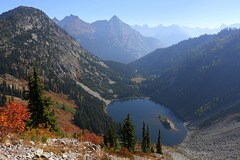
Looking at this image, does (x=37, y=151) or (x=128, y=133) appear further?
(x=128, y=133)

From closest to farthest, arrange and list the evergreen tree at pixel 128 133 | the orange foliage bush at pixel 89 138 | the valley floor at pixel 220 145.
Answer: the orange foliage bush at pixel 89 138, the evergreen tree at pixel 128 133, the valley floor at pixel 220 145

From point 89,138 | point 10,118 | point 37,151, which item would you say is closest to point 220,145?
point 89,138

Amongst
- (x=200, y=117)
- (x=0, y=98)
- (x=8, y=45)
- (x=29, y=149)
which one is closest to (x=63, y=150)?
(x=29, y=149)

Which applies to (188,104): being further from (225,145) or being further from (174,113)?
(225,145)

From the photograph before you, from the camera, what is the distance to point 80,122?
380 feet

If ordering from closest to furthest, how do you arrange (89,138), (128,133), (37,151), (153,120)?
(37,151) → (89,138) → (128,133) → (153,120)

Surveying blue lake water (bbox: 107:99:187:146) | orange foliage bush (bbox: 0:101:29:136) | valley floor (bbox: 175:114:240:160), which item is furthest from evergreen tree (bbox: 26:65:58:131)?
blue lake water (bbox: 107:99:187:146)

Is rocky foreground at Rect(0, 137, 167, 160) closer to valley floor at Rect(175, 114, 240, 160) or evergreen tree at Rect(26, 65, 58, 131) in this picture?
evergreen tree at Rect(26, 65, 58, 131)

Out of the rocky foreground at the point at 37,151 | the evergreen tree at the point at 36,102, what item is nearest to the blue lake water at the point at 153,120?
the evergreen tree at the point at 36,102

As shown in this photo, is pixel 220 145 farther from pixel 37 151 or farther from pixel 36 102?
pixel 37 151

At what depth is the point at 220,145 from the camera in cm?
8225

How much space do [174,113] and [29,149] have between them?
198 metres

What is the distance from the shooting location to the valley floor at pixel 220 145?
7012cm

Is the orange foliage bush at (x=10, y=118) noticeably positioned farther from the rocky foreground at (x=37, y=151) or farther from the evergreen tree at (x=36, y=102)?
the evergreen tree at (x=36, y=102)
